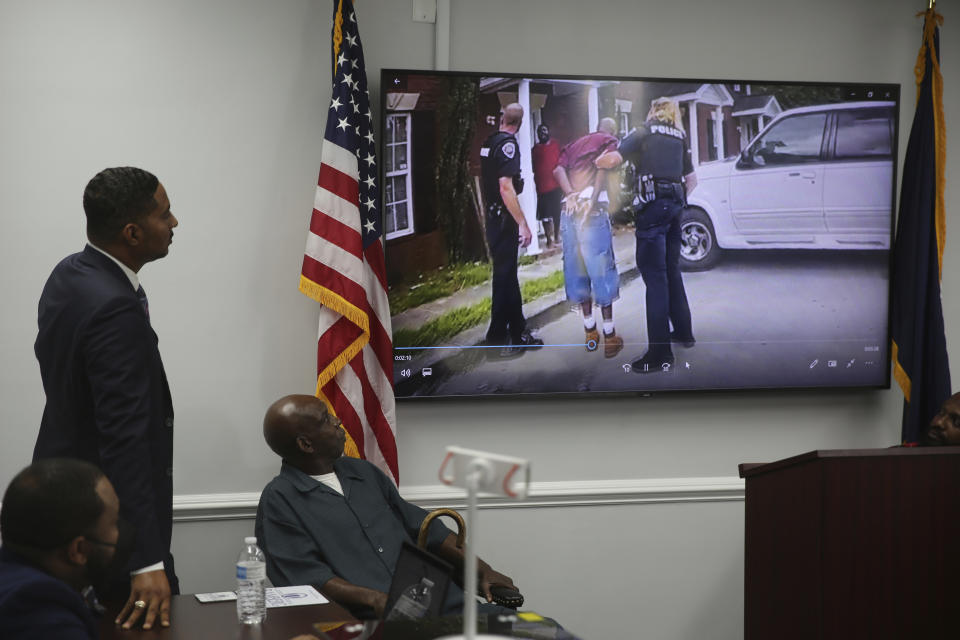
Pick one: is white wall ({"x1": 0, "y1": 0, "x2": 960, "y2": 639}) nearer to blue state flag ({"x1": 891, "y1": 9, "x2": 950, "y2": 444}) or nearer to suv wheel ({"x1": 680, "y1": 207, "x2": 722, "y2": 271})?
blue state flag ({"x1": 891, "y1": 9, "x2": 950, "y2": 444})

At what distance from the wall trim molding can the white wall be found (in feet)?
0.05

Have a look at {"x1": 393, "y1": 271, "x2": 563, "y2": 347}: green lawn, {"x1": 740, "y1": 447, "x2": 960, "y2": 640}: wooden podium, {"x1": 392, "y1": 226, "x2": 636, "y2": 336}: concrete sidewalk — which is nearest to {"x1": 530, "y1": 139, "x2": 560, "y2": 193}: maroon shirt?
{"x1": 392, "y1": 226, "x2": 636, "y2": 336}: concrete sidewalk

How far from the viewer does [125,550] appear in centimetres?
191

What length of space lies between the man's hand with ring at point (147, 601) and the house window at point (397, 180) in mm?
1826

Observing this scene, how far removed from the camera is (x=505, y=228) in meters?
3.88

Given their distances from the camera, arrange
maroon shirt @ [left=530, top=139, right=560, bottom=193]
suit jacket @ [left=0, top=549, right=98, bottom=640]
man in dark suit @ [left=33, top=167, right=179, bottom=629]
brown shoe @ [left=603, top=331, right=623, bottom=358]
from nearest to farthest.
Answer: suit jacket @ [left=0, top=549, right=98, bottom=640] < man in dark suit @ [left=33, top=167, right=179, bottom=629] < maroon shirt @ [left=530, top=139, right=560, bottom=193] < brown shoe @ [left=603, top=331, right=623, bottom=358]

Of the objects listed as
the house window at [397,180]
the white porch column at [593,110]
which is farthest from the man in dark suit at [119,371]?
the white porch column at [593,110]

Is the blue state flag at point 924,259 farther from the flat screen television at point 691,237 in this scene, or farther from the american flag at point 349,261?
the american flag at point 349,261

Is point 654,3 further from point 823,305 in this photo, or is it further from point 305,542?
point 305,542

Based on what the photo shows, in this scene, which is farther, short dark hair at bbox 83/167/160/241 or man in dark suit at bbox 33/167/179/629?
short dark hair at bbox 83/167/160/241

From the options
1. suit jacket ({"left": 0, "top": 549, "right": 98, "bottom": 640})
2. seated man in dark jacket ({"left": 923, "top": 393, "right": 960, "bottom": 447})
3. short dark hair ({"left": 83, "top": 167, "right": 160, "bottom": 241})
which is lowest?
seated man in dark jacket ({"left": 923, "top": 393, "right": 960, "bottom": 447})

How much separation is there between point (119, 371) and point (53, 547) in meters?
0.66

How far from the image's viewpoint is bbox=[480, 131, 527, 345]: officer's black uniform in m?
3.85

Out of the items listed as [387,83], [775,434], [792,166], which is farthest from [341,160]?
[775,434]
